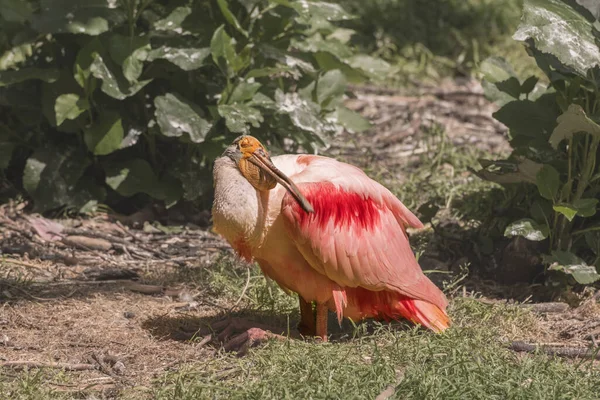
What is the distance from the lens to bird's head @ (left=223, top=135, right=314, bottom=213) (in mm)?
4277

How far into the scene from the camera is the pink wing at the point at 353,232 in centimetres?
434

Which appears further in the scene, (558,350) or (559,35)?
(559,35)

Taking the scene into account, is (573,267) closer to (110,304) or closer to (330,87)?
(330,87)

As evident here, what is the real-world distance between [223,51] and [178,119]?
0.47m

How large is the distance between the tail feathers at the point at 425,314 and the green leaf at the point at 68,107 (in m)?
2.24

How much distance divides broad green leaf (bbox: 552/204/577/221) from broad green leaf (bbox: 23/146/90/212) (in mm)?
2787

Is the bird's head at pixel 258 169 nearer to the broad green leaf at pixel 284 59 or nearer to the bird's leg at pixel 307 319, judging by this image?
the bird's leg at pixel 307 319

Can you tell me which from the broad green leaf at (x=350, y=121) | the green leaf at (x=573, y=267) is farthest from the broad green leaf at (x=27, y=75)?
the green leaf at (x=573, y=267)

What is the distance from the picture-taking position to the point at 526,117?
528 cm

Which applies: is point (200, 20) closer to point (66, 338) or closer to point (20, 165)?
point (20, 165)

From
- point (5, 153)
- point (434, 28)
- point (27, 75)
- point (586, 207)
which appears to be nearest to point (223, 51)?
point (27, 75)

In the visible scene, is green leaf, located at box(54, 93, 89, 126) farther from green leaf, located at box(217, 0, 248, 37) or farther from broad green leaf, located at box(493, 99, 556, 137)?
broad green leaf, located at box(493, 99, 556, 137)

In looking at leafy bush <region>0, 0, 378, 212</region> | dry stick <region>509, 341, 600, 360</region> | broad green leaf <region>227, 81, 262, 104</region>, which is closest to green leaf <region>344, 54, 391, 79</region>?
leafy bush <region>0, 0, 378, 212</region>

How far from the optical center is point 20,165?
6.47 meters
